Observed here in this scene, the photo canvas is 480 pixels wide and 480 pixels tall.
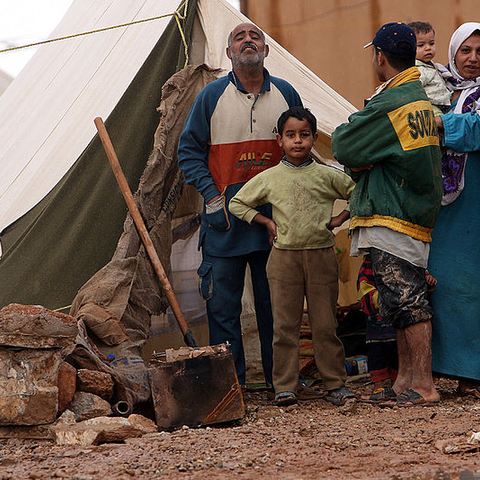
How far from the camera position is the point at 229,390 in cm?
340

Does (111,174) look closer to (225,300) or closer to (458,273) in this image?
(225,300)

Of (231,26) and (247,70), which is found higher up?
(231,26)

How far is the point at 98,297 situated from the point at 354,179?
4.34 feet

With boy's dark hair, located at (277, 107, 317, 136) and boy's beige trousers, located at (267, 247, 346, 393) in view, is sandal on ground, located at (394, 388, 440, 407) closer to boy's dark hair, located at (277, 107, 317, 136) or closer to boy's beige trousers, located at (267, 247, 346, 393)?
boy's beige trousers, located at (267, 247, 346, 393)

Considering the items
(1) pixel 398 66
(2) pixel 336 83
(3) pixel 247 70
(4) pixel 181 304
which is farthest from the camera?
(2) pixel 336 83

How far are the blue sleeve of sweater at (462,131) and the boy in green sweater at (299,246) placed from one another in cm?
51

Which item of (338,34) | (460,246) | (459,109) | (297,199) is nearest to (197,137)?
(297,199)

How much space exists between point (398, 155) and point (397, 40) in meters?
0.52

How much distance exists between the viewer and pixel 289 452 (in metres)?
2.64

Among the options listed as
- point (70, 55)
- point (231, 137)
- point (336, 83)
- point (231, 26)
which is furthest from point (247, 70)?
point (336, 83)

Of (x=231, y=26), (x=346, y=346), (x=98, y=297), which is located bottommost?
(x=98, y=297)

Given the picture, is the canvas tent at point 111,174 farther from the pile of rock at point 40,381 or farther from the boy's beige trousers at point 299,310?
the boy's beige trousers at point 299,310

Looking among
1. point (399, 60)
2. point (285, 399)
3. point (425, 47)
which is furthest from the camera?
point (425, 47)

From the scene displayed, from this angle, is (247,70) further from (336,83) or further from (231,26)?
(336,83)
